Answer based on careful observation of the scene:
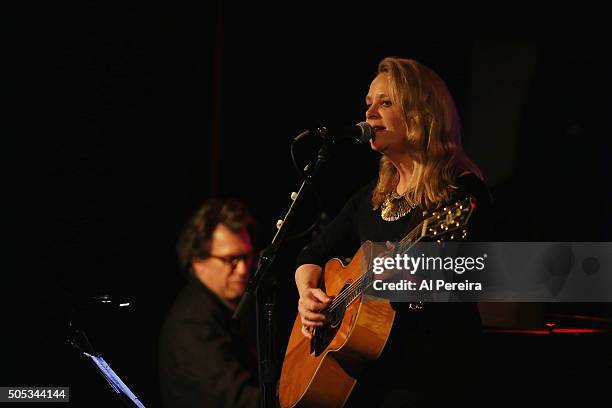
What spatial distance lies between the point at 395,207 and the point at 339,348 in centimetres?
52

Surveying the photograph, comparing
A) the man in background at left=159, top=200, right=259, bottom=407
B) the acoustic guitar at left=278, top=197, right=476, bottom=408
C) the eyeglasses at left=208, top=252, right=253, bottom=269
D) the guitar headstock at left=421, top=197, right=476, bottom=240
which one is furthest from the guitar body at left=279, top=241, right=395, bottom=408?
the eyeglasses at left=208, top=252, right=253, bottom=269

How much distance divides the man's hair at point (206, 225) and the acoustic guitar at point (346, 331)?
3.01 ft

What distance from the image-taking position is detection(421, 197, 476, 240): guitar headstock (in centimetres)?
205

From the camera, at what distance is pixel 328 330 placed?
2559mm

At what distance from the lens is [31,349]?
3.44 m

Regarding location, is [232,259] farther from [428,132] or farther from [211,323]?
[428,132]

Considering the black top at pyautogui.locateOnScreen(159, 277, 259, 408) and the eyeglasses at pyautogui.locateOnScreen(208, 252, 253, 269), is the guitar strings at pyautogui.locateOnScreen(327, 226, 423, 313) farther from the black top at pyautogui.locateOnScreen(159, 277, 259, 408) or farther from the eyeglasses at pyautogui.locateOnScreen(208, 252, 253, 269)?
the eyeglasses at pyautogui.locateOnScreen(208, 252, 253, 269)

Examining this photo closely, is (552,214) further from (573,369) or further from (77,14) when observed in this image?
(77,14)

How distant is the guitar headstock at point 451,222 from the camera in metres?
2.05

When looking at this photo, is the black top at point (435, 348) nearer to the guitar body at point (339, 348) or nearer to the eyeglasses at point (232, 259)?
the guitar body at point (339, 348)

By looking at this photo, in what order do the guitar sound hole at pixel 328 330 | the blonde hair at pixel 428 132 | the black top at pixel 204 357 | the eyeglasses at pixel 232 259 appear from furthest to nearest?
the eyeglasses at pixel 232 259 < the black top at pixel 204 357 < the guitar sound hole at pixel 328 330 < the blonde hair at pixel 428 132

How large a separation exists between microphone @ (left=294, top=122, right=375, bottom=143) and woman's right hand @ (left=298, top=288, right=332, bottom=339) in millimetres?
615

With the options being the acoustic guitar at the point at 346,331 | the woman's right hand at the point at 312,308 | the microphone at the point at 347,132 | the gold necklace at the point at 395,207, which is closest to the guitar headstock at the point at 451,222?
the acoustic guitar at the point at 346,331

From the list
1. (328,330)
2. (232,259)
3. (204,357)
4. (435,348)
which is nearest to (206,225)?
(232,259)
